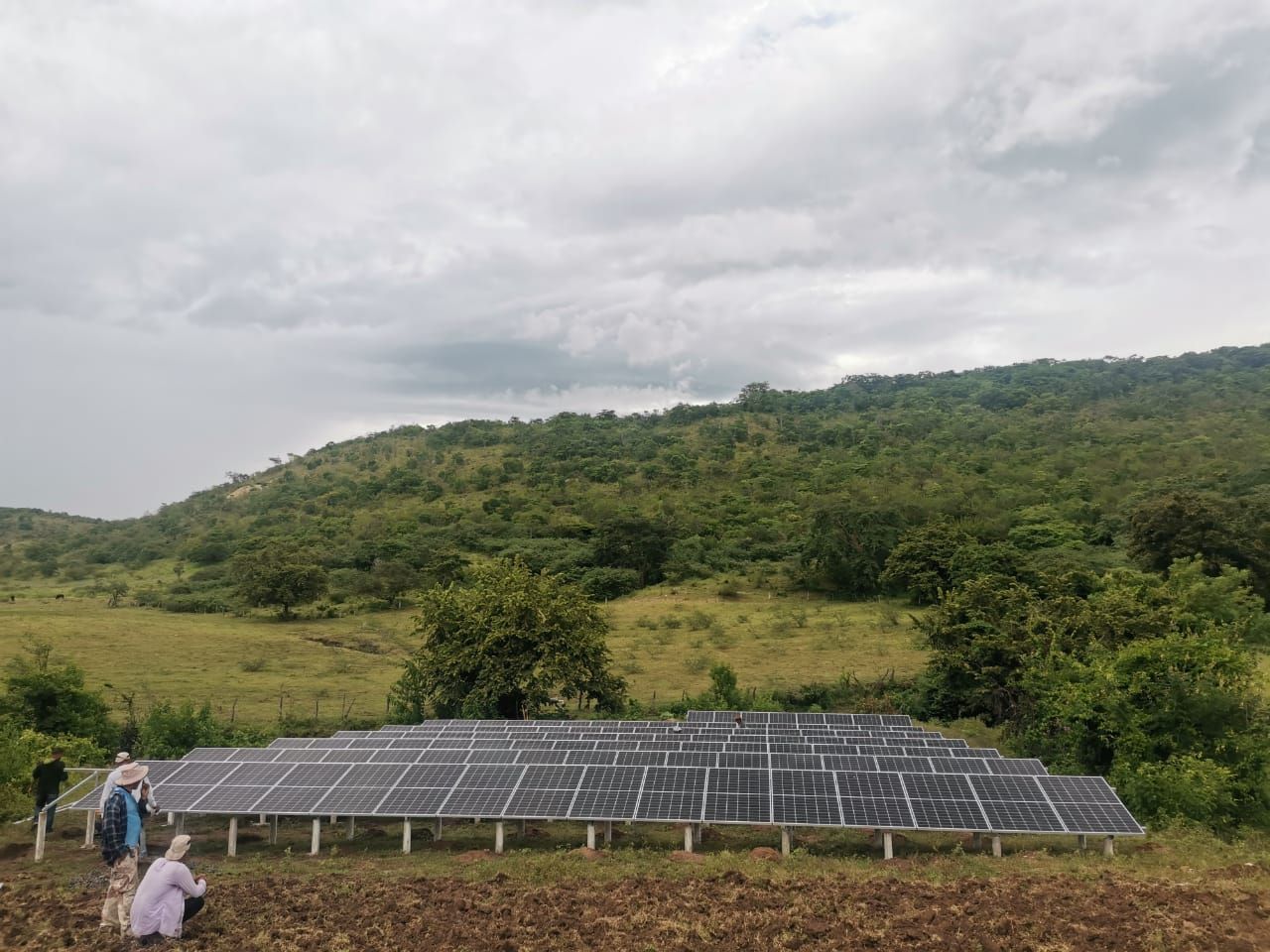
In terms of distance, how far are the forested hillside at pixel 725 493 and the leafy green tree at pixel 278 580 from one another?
1.16 meters

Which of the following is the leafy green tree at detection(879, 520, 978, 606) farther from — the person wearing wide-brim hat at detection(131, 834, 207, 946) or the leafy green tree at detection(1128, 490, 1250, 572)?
the person wearing wide-brim hat at detection(131, 834, 207, 946)

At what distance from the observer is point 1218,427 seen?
276ft

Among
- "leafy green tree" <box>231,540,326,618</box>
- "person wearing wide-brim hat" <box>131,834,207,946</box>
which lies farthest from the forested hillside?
"person wearing wide-brim hat" <box>131,834,207,946</box>

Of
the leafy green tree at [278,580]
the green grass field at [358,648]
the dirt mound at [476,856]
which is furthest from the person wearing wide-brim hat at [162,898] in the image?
the leafy green tree at [278,580]

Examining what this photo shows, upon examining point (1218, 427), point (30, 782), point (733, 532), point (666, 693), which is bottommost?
point (666, 693)

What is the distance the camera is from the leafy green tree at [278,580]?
183 feet

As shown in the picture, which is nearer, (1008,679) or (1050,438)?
(1008,679)

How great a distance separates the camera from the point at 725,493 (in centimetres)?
8406

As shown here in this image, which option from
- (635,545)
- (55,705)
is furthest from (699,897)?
(635,545)

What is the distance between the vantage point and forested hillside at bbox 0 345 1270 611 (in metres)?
59.4

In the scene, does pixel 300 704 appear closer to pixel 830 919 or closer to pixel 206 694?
pixel 206 694

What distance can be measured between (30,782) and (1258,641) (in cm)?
4467

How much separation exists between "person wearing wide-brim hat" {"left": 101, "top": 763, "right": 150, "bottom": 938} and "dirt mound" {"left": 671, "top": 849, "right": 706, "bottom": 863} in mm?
7918

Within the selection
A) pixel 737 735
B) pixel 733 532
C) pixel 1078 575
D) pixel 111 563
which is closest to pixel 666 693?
pixel 737 735
